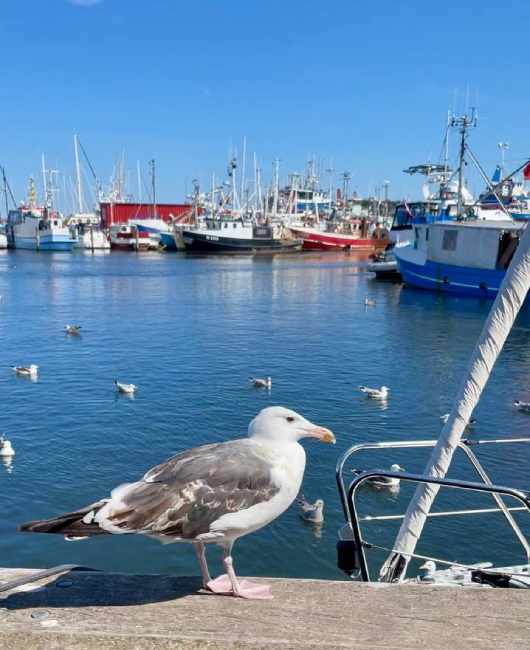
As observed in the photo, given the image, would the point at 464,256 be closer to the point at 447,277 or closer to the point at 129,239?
the point at 447,277

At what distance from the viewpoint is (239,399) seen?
1870 cm

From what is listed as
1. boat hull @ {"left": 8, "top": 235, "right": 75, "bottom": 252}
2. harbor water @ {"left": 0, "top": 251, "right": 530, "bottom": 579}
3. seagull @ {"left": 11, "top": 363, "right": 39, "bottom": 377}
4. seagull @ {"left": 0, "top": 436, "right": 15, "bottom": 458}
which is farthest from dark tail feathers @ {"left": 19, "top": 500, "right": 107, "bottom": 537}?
boat hull @ {"left": 8, "top": 235, "right": 75, "bottom": 252}

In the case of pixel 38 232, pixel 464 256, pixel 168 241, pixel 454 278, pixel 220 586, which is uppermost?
pixel 38 232

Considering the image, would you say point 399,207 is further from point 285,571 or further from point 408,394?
point 285,571

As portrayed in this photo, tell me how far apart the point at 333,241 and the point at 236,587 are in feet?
325

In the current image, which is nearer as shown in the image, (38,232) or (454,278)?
(454,278)

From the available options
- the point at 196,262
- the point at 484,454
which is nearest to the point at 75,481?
the point at 484,454

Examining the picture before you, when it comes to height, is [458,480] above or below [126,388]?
above

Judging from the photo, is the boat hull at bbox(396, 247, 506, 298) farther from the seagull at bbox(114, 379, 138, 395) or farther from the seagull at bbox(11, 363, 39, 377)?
the seagull at bbox(11, 363, 39, 377)

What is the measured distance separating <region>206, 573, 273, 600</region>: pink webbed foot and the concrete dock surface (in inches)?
2.7

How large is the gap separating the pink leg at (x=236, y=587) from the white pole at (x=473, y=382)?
1334mm

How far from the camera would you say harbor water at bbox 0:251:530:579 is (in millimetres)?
10406

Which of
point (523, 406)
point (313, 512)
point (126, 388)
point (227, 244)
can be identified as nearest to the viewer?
point (313, 512)

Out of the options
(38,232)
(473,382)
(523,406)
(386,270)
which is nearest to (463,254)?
(386,270)
